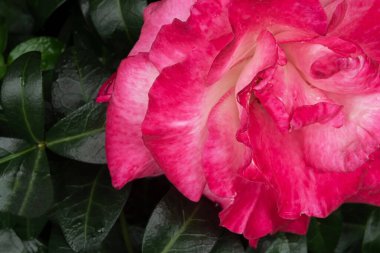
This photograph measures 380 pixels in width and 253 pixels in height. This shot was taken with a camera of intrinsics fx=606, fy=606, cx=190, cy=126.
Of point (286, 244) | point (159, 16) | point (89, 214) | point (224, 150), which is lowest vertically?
point (286, 244)

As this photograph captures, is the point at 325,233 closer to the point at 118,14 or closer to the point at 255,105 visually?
the point at 255,105

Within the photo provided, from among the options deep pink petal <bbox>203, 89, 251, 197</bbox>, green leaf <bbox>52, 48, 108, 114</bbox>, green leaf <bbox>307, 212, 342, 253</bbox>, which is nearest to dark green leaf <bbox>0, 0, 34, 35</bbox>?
green leaf <bbox>52, 48, 108, 114</bbox>

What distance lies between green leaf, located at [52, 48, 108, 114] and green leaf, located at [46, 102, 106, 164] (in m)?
→ 0.04

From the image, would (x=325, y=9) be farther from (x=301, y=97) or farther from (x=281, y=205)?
(x=281, y=205)

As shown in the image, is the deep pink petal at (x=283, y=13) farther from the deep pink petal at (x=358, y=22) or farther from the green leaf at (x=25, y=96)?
the green leaf at (x=25, y=96)

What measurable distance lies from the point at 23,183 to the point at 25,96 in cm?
11

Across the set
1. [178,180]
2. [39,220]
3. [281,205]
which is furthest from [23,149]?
[281,205]

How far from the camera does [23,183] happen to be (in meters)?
0.73

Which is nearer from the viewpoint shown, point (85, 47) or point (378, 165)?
point (378, 165)

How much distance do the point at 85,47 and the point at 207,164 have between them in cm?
30

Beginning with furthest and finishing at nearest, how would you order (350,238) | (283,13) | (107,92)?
1. (350,238)
2. (107,92)
3. (283,13)

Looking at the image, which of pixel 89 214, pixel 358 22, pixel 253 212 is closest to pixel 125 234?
pixel 89 214

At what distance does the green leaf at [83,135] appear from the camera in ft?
2.42

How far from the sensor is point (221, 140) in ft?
2.07
